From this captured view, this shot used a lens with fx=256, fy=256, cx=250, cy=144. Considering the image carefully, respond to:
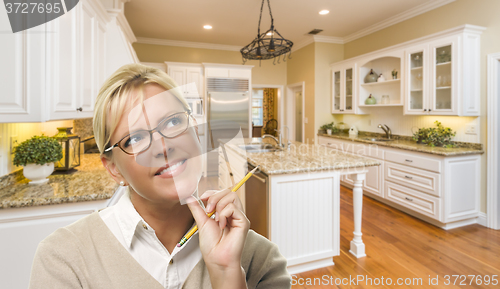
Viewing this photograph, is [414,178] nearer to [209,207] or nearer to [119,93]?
[209,207]

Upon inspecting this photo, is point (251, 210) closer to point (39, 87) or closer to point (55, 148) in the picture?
point (55, 148)

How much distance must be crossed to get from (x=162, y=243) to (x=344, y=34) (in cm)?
517

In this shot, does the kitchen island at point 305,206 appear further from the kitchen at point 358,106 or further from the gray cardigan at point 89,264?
the gray cardigan at point 89,264

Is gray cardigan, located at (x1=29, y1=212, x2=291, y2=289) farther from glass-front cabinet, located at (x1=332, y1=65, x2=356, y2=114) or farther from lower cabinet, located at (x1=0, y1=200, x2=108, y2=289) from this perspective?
glass-front cabinet, located at (x1=332, y1=65, x2=356, y2=114)

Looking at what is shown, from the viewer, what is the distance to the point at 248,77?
522 cm

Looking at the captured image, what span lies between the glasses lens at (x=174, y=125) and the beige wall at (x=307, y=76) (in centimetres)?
486

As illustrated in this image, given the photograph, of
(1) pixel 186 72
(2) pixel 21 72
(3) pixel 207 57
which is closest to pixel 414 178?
(2) pixel 21 72

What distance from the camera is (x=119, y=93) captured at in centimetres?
41

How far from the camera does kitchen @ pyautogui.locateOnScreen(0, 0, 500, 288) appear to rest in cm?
142

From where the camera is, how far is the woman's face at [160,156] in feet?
1.18

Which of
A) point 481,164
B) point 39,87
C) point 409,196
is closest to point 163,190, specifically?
point 39,87

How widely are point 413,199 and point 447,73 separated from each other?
1.52 meters

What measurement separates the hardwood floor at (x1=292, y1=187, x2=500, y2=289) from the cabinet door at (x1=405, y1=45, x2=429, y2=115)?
4.73 feet

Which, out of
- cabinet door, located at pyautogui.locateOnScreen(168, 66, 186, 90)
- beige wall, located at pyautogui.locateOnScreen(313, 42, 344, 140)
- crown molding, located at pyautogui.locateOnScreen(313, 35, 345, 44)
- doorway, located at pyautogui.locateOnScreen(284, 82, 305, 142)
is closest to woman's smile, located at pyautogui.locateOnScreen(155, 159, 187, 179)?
cabinet door, located at pyautogui.locateOnScreen(168, 66, 186, 90)
